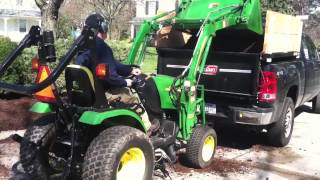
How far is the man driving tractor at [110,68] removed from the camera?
4.69 metres

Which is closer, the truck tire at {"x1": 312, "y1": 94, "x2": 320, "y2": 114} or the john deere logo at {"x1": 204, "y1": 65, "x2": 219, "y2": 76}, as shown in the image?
the john deere logo at {"x1": 204, "y1": 65, "x2": 219, "y2": 76}

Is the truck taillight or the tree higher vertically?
the tree

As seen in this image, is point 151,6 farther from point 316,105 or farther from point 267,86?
point 267,86

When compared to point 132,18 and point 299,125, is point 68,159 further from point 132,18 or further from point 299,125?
point 132,18

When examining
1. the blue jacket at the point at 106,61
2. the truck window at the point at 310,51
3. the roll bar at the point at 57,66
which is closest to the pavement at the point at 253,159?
the truck window at the point at 310,51

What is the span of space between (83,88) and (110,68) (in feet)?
1.36

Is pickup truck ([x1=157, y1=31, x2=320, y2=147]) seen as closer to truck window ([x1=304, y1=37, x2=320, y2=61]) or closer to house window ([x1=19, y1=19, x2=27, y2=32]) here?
truck window ([x1=304, y1=37, x2=320, y2=61])

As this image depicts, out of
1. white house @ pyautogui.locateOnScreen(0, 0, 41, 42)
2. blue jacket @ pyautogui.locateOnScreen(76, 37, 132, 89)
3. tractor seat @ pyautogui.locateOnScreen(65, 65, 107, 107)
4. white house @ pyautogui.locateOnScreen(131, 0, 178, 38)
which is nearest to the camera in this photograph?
tractor seat @ pyautogui.locateOnScreen(65, 65, 107, 107)

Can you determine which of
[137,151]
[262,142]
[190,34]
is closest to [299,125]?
[262,142]

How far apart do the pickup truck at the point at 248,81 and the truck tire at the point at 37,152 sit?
291 centimetres

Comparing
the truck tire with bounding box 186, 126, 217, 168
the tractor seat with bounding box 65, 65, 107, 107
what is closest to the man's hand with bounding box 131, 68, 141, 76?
the tractor seat with bounding box 65, 65, 107, 107

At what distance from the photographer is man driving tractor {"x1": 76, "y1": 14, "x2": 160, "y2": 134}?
4.69m

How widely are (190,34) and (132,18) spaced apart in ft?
153

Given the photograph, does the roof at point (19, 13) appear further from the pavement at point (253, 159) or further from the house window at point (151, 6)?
the pavement at point (253, 159)
